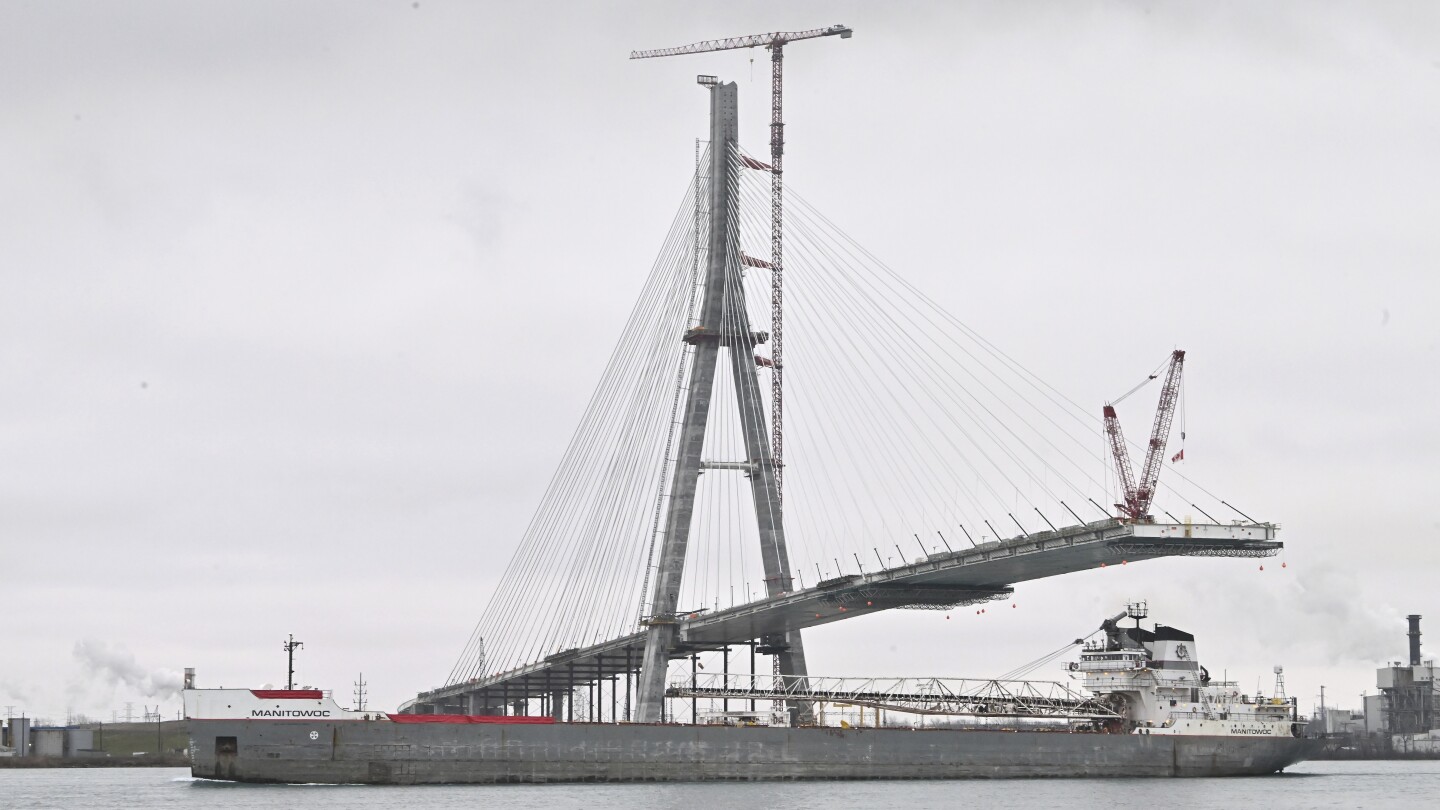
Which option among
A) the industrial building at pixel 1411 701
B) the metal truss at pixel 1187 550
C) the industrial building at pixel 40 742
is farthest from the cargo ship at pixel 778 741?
the industrial building at pixel 40 742

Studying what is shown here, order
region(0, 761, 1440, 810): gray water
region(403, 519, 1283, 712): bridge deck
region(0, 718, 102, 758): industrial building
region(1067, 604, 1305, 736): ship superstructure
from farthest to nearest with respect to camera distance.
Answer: region(0, 718, 102, 758): industrial building → region(1067, 604, 1305, 736): ship superstructure → region(403, 519, 1283, 712): bridge deck → region(0, 761, 1440, 810): gray water

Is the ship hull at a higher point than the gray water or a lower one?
higher

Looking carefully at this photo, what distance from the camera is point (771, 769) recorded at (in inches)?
3059

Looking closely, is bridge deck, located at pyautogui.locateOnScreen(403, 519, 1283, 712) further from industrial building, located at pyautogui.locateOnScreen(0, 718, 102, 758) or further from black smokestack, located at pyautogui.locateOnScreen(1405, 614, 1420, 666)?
black smokestack, located at pyautogui.locateOnScreen(1405, 614, 1420, 666)

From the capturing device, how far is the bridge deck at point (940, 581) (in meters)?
72.1

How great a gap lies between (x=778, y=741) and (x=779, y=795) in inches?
433

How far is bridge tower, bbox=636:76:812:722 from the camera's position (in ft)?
280

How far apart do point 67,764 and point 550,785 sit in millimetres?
86942

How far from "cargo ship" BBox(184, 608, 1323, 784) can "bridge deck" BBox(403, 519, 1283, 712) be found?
19.5 ft

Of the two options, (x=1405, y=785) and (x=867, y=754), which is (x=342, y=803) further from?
(x=1405, y=785)

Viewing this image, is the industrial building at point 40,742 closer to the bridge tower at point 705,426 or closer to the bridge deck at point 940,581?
the bridge deck at point 940,581

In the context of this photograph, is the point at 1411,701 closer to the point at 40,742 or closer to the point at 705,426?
the point at 705,426

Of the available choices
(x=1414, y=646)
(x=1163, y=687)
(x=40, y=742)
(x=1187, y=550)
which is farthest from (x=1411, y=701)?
(x=40, y=742)

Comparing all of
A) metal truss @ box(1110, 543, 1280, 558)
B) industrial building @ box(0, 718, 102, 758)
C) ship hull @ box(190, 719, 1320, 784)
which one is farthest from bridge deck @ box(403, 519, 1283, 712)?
industrial building @ box(0, 718, 102, 758)
